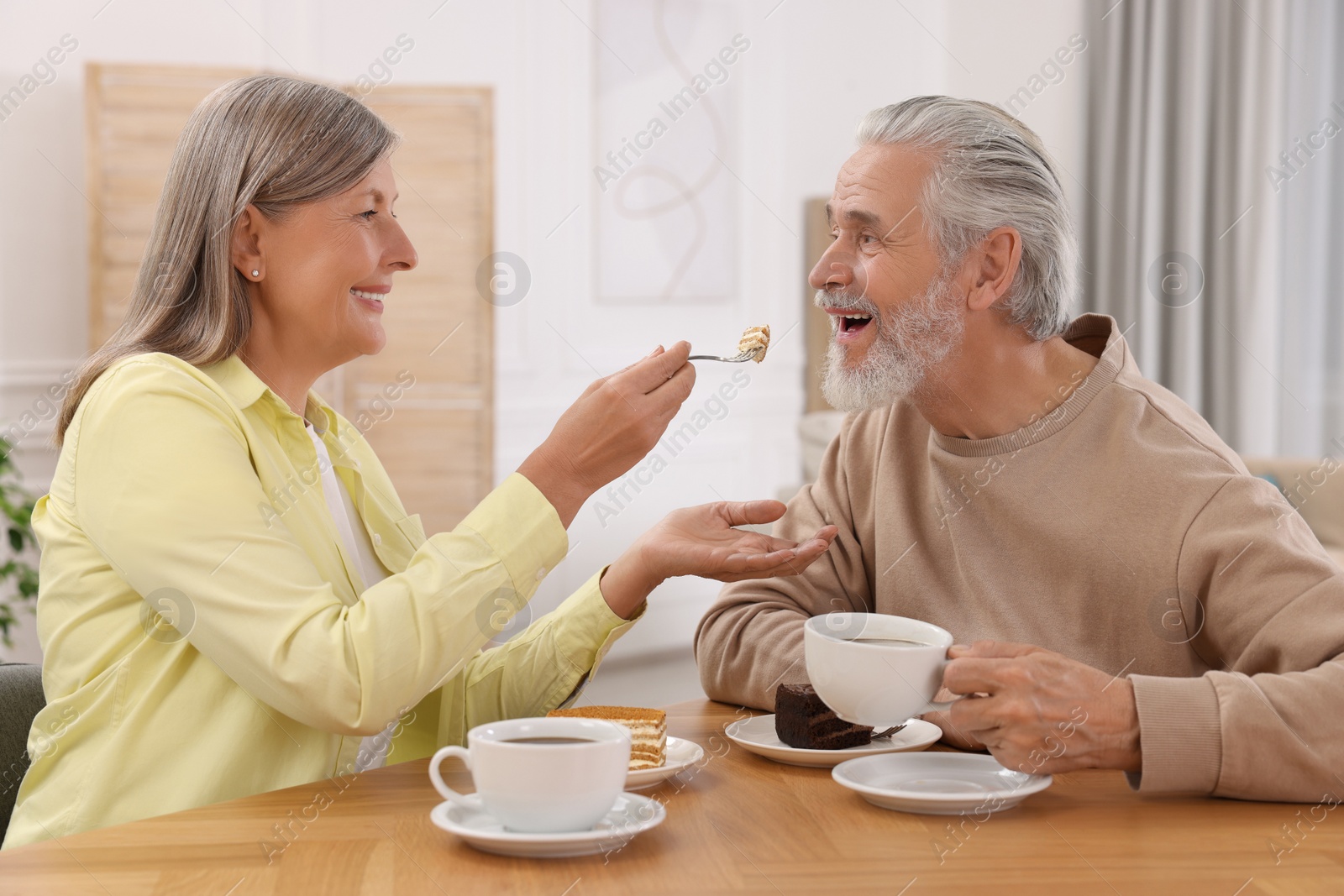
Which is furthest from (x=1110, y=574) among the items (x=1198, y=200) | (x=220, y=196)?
(x=1198, y=200)

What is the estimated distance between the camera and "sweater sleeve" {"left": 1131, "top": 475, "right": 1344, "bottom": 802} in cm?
108

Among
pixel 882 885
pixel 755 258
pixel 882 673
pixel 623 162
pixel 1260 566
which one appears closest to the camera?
pixel 882 885

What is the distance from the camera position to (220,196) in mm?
1339

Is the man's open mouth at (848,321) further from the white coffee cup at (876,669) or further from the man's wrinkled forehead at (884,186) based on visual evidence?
the white coffee cup at (876,669)

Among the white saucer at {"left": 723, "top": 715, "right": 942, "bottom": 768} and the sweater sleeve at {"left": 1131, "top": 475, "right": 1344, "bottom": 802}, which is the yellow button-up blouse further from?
the sweater sleeve at {"left": 1131, "top": 475, "right": 1344, "bottom": 802}

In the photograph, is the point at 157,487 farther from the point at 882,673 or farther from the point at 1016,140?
the point at 1016,140

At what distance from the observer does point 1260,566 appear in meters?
1.24

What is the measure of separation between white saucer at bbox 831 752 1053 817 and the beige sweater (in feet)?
0.40

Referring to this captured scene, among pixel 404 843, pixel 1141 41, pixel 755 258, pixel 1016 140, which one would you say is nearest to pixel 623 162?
pixel 755 258

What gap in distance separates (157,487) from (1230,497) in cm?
107

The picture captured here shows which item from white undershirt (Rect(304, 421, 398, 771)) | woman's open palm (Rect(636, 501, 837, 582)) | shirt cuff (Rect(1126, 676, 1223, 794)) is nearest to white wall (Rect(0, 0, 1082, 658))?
white undershirt (Rect(304, 421, 398, 771))

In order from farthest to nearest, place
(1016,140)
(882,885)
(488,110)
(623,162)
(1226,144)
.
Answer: (623,162) < (1226,144) < (488,110) < (1016,140) < (882,885)

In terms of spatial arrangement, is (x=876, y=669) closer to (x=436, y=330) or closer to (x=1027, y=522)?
(x=1027, y=522)

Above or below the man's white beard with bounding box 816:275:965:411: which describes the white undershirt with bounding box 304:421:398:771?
below
